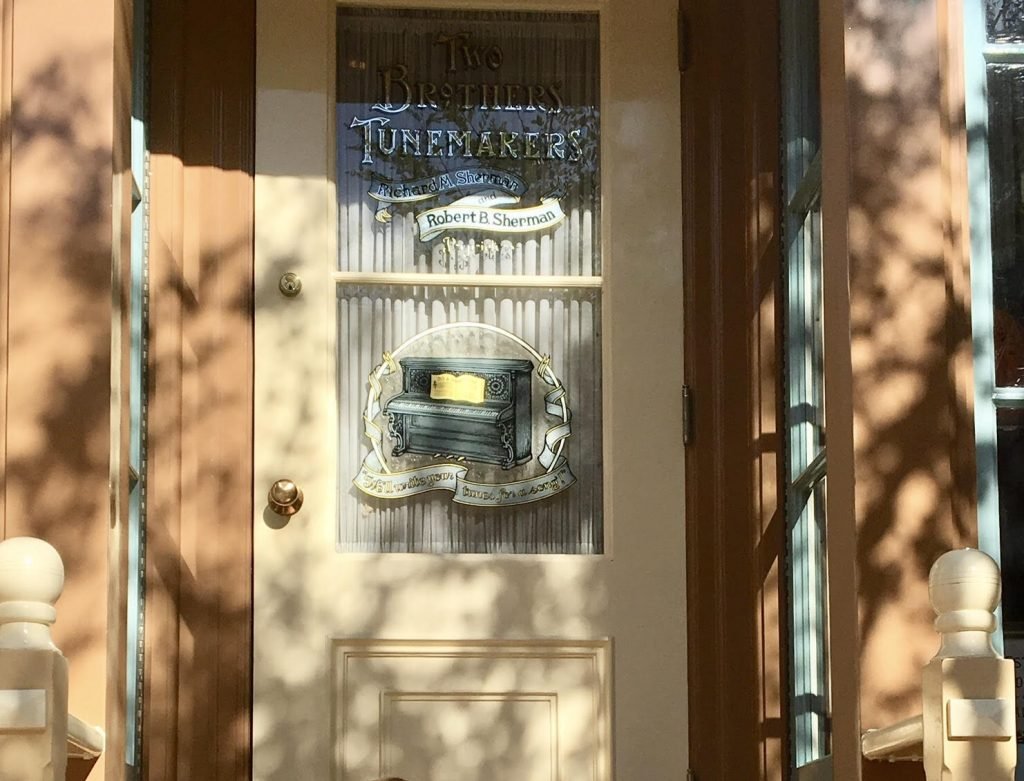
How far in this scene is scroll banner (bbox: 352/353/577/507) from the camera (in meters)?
4.11

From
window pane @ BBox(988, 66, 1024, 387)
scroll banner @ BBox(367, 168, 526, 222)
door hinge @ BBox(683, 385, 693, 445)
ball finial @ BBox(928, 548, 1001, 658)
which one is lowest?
ball finial @ BBox(928, 548, 1001, 658)

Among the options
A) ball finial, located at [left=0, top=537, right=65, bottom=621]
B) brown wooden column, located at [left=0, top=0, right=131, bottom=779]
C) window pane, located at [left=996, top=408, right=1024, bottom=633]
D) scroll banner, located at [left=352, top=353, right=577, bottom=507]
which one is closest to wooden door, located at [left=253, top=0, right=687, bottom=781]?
scroll banner, located at [left=352, top=353, right=577, bottom=507]

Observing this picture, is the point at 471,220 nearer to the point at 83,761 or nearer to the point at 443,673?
the point at 443,673

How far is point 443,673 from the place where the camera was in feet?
13.2

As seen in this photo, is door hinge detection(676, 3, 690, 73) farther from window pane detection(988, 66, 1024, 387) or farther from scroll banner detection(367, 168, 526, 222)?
window pane detection(988, 66, 1024, 387)

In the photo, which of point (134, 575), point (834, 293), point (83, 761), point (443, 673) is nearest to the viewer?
point (83, 761)

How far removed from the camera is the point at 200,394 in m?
4.03

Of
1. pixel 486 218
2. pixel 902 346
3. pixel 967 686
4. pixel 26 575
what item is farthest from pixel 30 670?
pixel 486 218

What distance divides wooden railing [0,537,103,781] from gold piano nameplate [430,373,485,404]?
1.68 m

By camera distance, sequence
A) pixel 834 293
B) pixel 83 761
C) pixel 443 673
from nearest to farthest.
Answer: pixel 83 761 < pixel 834 293 < pixel 443 673

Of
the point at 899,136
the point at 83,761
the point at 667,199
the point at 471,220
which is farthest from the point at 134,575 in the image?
the point at 899,136

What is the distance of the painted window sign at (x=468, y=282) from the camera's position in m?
4.13

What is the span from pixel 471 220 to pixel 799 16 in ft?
3.09

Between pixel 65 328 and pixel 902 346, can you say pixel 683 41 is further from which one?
pixel 65 328
